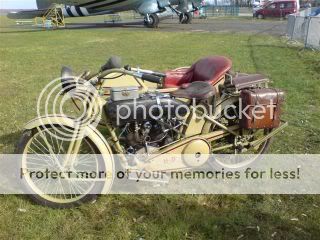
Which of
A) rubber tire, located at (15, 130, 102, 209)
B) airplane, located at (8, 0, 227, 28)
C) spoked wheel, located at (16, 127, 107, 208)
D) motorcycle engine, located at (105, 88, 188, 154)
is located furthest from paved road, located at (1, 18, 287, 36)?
rubber tire, located at (15, 130, 102, 209)

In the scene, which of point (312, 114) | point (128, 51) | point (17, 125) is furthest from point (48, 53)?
point (312, 114)

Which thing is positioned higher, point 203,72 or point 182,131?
point 203,72

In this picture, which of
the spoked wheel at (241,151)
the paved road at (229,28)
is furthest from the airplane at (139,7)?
the spoked wheel at (241,151)

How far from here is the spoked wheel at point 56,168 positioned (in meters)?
3.68

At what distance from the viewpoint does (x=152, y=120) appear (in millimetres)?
3764

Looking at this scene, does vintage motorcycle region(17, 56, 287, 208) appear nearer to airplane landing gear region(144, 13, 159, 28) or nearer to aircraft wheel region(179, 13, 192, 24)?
airplane landing gear region(144, 13, 159, 28)

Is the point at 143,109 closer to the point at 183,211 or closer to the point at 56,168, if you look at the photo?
the point at 183,211

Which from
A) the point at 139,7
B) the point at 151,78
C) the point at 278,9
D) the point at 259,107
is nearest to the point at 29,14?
the point at 139,7

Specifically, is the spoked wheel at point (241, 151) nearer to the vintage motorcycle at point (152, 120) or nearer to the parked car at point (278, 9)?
the vintage motorcycle at point (152, 120)

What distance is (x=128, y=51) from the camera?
51.9 feet

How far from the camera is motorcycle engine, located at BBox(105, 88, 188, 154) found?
355 centimetres

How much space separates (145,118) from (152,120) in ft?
0.45

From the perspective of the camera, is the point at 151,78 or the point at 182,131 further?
the point at 182,131

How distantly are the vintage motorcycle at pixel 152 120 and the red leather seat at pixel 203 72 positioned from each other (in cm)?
1
